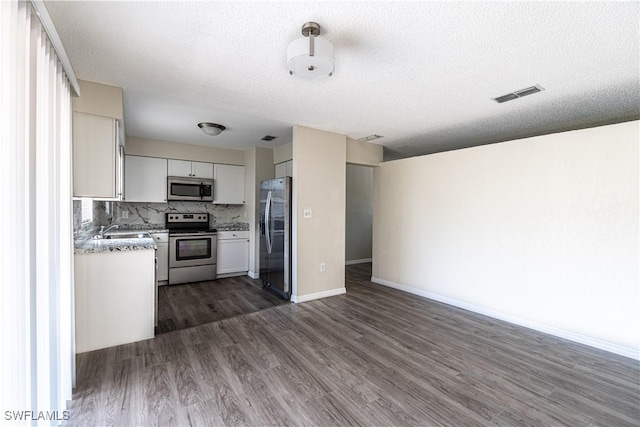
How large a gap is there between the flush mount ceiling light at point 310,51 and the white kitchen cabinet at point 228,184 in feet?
12.6

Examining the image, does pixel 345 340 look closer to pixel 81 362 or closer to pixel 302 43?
pixel 81 362

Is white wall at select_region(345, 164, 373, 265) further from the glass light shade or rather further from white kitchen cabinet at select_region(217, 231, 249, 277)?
the glass light shade

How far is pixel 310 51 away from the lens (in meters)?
1.68

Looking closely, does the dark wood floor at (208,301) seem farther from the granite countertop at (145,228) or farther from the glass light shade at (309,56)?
the glass light shade at (309,56)

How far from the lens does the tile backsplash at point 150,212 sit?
13.9 ft

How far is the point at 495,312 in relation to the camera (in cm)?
341

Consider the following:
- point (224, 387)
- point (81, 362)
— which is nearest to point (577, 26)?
point (224, 387)

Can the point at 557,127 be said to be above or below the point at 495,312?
above

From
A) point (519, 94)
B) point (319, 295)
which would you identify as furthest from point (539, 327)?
point (319, 295)

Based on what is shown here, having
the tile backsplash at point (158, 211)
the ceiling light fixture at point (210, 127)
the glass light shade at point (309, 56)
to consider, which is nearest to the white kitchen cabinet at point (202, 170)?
the tile backsplash at point (158, 211)

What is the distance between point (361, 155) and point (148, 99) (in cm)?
310

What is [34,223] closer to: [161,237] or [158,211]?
[161,237]

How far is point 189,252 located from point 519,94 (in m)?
5.01

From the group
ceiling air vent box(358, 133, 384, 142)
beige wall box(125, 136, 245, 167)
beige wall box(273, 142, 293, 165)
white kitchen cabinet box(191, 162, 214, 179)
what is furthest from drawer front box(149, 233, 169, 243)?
ceiling air vent box(358, 133, 384, 142)
